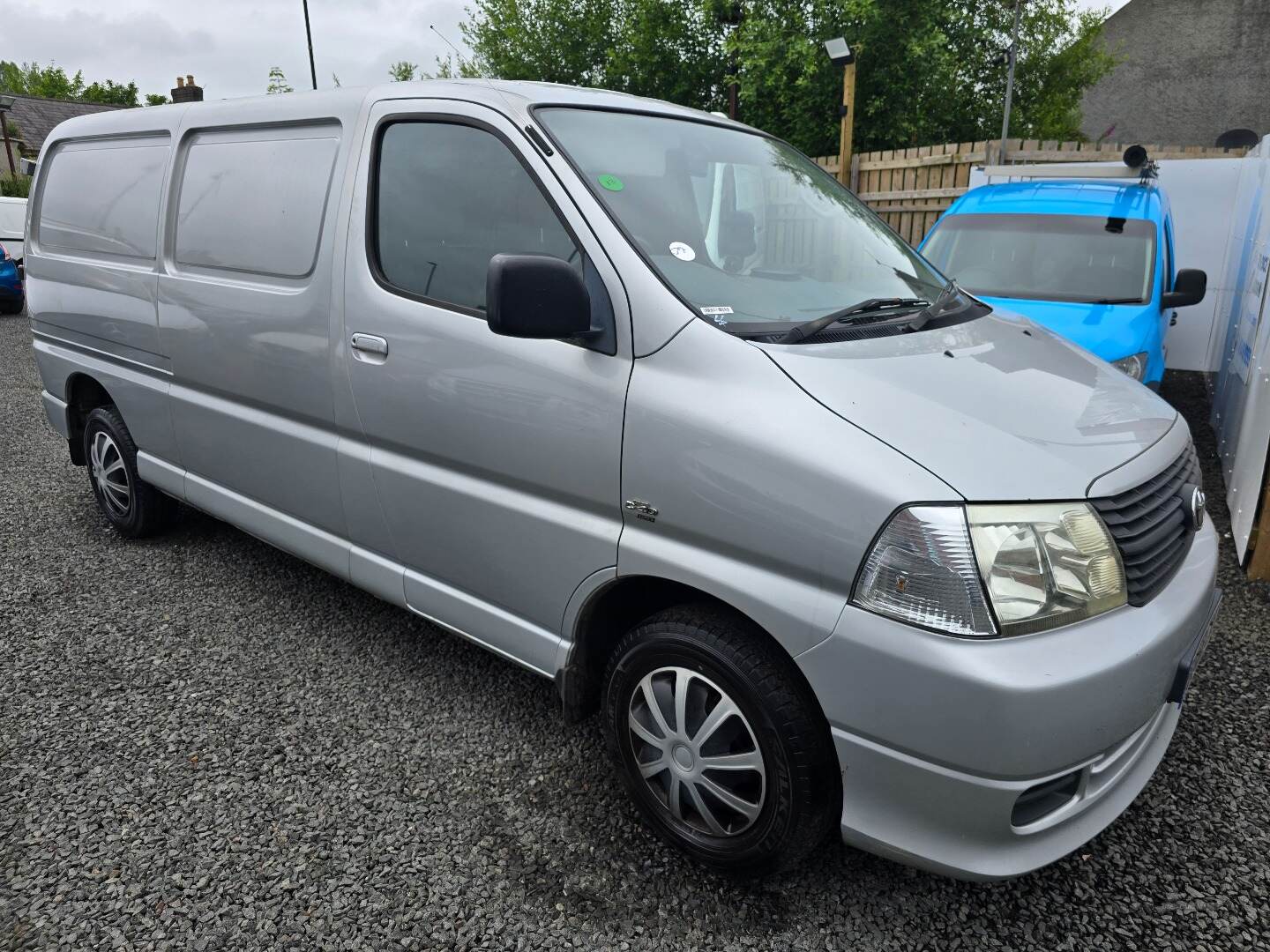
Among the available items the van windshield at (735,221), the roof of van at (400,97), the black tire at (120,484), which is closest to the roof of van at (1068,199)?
the van windshield at (735,221)

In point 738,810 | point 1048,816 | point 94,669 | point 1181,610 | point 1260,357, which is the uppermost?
point 1260,357

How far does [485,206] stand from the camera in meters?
2.63

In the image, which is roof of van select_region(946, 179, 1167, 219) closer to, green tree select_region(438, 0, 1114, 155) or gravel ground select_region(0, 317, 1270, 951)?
gravel ground select_region(0, 317, 1270, 951)

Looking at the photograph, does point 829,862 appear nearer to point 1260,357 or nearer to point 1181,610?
point 1181,610

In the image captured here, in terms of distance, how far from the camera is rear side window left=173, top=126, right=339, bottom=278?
306cm

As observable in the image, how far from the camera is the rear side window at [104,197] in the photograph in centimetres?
388

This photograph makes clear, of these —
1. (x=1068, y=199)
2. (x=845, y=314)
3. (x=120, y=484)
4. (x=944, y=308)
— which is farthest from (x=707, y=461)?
(x=1068, y=199)

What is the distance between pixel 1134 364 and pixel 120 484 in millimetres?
5694

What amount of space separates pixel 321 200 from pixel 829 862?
2.63 metres

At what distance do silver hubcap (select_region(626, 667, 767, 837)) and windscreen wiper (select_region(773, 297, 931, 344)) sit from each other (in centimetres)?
88

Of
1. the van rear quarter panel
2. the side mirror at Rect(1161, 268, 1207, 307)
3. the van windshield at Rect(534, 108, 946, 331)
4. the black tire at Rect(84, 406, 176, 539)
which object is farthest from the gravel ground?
the side mirror at Rect(1161, 268, 1207, 307)

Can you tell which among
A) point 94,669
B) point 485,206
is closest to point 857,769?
point 485,206

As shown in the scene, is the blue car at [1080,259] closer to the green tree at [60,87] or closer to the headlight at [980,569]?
the headlight at [980,569]

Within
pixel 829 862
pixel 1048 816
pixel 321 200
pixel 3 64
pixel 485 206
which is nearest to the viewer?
pixel 1048 816
